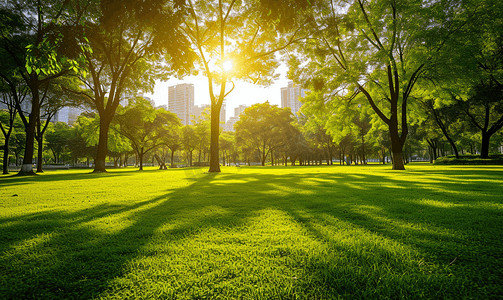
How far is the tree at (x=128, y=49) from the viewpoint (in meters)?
5.79

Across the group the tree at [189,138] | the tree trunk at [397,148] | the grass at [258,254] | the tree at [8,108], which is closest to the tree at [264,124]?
the tree at [189,138]

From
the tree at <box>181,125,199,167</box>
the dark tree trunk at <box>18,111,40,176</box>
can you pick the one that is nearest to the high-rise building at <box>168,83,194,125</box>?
the tree at <box>181,125,199,167</box>

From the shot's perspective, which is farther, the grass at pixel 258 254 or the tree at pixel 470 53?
the tree at pixel 470 53

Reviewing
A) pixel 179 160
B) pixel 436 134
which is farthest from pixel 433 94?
pixel 179 160

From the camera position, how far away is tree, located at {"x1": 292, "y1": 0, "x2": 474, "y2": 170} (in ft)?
45.2

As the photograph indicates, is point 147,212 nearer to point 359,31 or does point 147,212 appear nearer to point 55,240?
point 55,240

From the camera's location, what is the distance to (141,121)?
27500 millimetres

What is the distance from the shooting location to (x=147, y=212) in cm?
377

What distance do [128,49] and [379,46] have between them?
2206 cm

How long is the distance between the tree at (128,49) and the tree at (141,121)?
186 cm

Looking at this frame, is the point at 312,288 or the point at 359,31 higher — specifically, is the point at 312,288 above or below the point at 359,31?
below

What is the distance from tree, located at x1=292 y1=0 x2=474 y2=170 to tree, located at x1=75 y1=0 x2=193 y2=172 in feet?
36.9

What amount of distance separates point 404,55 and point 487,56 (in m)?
8.32

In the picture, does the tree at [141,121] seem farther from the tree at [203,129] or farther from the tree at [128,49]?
the tree at [203,129]
